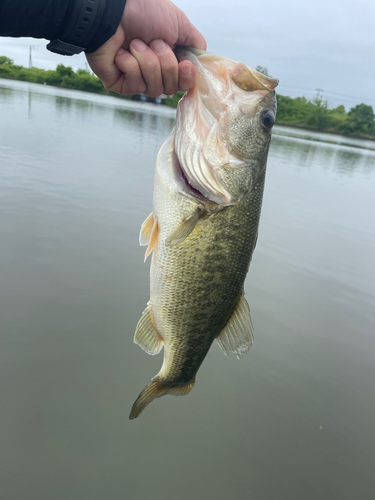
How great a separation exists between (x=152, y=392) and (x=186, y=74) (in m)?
1.52

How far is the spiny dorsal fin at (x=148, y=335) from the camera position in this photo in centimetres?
196

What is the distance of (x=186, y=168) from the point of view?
164 centimetres

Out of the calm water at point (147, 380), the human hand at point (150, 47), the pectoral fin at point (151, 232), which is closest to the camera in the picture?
the human hand at point (150, 47)

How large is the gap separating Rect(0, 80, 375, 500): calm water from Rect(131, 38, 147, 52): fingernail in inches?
89.4

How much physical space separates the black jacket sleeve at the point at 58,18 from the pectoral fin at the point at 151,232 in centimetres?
78

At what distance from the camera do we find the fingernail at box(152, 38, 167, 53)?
5.15ft

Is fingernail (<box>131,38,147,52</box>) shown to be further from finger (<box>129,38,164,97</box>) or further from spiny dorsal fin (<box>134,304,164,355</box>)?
spiny dorsal fin (<box>134,304,164,355</box>)

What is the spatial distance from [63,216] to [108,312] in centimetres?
237

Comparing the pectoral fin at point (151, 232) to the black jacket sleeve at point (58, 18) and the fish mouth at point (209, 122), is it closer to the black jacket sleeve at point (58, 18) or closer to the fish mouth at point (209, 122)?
the fish mouth at point (209, 122)

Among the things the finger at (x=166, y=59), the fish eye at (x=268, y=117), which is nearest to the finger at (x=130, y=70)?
the finger at (x=166, y=59)

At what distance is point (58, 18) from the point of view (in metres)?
1.43

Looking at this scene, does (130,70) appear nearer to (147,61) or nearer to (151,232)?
(147,61)

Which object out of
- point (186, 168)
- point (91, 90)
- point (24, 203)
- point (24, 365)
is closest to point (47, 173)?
point (24, 203)

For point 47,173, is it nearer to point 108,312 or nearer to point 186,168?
point 108,312
